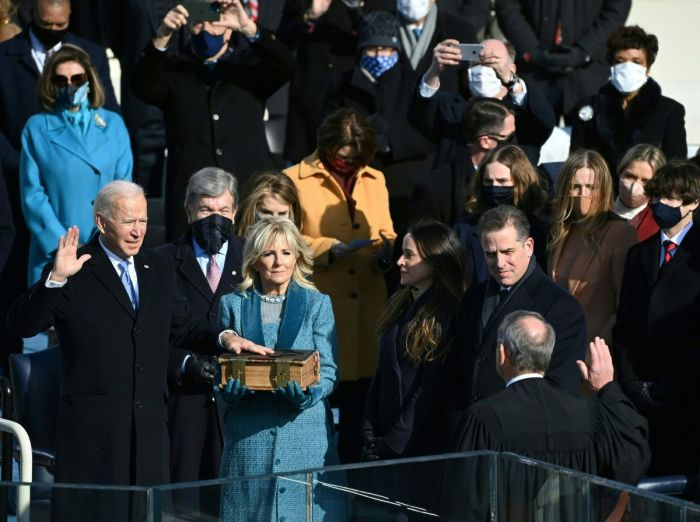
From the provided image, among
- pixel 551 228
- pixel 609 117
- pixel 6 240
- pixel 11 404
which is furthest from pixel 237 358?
pixel 609 117

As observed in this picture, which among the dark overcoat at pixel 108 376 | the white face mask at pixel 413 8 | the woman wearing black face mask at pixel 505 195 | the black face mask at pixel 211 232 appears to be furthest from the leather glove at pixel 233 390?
the white face mask at pixel 413 8

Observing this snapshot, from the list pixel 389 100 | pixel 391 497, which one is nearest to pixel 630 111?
pixel 389 100

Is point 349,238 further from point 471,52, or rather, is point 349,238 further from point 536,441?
point 536,441

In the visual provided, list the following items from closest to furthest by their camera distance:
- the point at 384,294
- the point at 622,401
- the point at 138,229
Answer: the point at 622,401 → the point at 138,229 → the point at 384,294

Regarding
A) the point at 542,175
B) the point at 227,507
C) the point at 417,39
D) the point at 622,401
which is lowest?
the point at 227,507

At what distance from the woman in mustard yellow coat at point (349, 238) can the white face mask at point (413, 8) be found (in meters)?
1.79

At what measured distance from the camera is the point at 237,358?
7.09 meters

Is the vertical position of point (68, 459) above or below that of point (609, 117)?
below

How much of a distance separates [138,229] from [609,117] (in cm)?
385

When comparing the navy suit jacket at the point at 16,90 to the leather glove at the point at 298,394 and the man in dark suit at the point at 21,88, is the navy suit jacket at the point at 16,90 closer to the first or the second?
the man in dark suit at the point at 21,88

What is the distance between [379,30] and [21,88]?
223cm

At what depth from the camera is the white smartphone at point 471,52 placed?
9547mm

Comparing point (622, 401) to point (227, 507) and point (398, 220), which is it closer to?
point (227, 507)

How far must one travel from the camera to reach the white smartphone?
31.3ft
